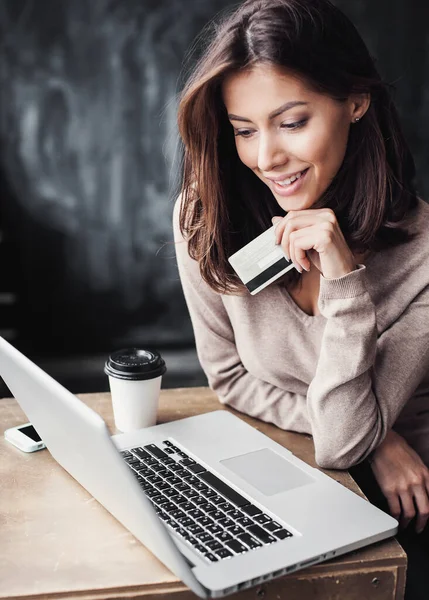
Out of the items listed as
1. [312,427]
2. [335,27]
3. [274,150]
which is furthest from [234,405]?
[335,27]

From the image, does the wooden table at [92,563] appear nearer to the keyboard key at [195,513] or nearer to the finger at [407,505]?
the keyboard key at [195,513]

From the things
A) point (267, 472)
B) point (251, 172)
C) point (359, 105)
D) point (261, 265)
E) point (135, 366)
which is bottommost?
point (267, 472)

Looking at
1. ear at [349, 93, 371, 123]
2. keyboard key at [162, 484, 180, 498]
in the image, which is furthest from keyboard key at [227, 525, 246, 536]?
ear at [349, 93, 371, 123]

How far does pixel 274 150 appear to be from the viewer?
45.3 inches

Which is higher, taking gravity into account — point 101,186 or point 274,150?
point 274,150

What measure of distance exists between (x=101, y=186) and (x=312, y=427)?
2.03 metres

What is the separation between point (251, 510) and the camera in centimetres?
92

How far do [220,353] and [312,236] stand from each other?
12.5 inches

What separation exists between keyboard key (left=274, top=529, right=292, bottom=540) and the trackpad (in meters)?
0.09

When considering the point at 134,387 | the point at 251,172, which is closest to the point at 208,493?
the point at 134,387

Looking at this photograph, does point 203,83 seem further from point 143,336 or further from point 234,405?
point 143,336

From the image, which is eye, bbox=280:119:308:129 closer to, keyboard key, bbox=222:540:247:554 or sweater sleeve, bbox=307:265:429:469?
sweater sleeve, bbox=307:265:429:469

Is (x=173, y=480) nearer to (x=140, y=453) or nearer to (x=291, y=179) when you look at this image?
(x=140, y=453)

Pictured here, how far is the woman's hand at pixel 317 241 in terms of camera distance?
1.11 m
